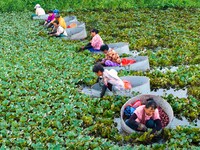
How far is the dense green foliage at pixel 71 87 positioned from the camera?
7.62 meters

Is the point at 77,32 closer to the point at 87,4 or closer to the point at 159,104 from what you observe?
the point at 87,4

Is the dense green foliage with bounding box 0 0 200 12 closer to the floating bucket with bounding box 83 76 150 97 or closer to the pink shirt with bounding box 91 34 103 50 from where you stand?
the pink shirt with bounding box 91 34 103 50

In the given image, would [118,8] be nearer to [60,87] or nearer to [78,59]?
[78,59]

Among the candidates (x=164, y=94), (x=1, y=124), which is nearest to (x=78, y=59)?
(x=164, y=94)

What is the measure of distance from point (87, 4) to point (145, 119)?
16296mm

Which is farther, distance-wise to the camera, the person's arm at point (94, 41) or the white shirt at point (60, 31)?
the white shirt at point (60, 31)

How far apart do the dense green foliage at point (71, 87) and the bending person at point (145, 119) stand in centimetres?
19

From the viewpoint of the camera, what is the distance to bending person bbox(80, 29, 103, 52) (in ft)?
43.4

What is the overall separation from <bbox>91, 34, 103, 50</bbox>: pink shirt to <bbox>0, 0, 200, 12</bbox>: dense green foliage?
9371 millimetres

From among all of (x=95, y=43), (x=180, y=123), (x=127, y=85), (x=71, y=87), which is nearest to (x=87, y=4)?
(x=95, y=43)

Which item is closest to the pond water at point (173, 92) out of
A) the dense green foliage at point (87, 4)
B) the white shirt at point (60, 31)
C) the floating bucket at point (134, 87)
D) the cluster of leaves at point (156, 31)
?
the floating bucket at point (134, 87)

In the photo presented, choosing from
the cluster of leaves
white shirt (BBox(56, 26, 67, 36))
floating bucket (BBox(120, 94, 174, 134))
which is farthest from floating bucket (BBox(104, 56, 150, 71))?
white shirt (BBox(56, 26, 67, 36))

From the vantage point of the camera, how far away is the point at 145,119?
7766 mm

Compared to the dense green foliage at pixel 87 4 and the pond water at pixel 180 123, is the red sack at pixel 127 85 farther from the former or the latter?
the dense green foliage at pixel 87 4
